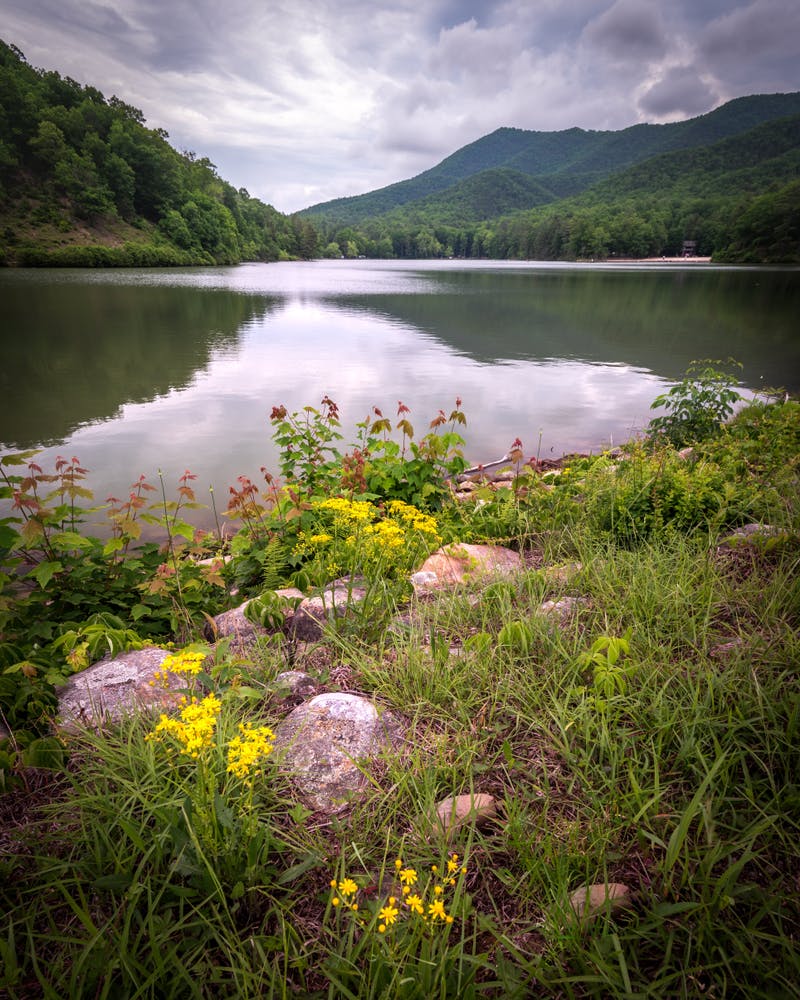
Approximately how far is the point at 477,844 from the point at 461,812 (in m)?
0.12

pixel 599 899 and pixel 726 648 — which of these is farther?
pixel 726 648

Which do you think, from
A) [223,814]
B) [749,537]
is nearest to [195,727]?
[223,814]

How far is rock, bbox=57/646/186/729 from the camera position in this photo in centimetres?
217

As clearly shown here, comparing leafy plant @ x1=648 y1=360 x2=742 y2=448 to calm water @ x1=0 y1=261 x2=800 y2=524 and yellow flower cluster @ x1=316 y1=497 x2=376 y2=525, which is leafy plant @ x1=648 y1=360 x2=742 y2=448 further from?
yellow flower cluster @ x1=316 y1=497 x2=376 y2=525

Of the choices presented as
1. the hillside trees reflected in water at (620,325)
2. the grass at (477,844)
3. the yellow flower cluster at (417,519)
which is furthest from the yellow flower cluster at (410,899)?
the hillside trees reflected in water at (620,325)

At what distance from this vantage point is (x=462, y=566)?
147 inches

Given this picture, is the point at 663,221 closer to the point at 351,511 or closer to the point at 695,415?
the point at 695,415

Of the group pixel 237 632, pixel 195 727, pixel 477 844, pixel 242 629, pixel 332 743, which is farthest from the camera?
pixel 242 629

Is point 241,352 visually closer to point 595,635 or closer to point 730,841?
point 595,635

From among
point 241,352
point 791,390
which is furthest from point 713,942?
point 241,352

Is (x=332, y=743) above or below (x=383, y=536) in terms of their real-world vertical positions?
below

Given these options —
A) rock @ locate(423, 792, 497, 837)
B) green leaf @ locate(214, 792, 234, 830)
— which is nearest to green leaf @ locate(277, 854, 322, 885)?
green leaf @ locate(214, 792, 234, 830)

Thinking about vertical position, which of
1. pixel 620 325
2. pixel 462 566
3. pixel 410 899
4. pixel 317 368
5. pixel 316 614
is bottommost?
pixel 317 368

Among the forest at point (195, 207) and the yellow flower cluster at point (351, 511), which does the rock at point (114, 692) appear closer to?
the yellow flower cluster at point (351, 511)
